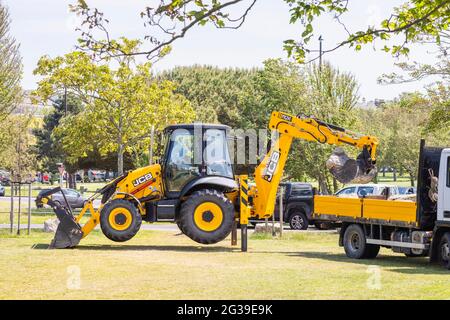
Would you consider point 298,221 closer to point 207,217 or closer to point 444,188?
point 207,217

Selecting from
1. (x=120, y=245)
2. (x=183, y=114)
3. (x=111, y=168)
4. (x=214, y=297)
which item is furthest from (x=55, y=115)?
(x=214, y=297)

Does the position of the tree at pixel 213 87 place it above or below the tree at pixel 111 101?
above

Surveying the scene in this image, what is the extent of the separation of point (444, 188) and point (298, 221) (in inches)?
681

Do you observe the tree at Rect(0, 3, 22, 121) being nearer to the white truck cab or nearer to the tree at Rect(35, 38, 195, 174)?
the tree at Rect(35, 38, 195, 174)

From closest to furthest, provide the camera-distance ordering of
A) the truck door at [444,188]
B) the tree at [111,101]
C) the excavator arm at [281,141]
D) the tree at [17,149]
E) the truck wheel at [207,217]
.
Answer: the truck door at [444,188] → the truck wheel at [207,217] → the excavator arm at [281,141] → the tree at [111,101] → the tree at [17,149]

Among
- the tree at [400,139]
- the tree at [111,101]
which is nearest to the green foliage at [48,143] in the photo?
the tree at [400,139]

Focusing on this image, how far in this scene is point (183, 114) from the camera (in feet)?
150

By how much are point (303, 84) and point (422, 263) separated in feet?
94.1

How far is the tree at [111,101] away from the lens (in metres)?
42.9

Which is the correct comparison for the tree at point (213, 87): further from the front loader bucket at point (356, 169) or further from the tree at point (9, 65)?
the front loader bucket at point (356, 169)

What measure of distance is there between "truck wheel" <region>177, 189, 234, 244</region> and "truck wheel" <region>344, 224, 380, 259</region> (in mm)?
3001

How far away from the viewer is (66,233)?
2242 cm

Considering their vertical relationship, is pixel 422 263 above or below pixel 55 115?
below
